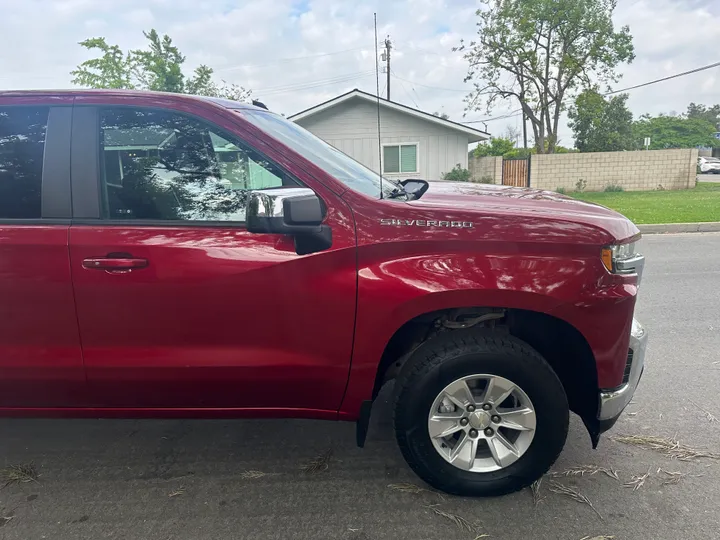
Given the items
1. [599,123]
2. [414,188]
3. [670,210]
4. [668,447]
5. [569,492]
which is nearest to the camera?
[569,492]

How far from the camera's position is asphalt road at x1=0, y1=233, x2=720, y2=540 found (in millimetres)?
2389

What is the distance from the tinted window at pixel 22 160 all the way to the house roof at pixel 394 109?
16747 mm

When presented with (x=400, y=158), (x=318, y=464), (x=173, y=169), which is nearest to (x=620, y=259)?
(x=318, y=464)

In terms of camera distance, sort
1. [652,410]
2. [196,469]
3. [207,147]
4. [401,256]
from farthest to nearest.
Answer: [652,410] → [196,469] → [207,147] → [401,256]

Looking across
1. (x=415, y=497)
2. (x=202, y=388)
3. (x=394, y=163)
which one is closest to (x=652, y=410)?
(x=415, y=497)

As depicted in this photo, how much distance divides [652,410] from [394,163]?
17358mm

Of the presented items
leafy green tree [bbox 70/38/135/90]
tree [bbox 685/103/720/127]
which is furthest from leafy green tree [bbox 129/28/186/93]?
tree [bbox 685/103/720/127]

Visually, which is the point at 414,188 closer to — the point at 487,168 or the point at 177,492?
the point at 177,492

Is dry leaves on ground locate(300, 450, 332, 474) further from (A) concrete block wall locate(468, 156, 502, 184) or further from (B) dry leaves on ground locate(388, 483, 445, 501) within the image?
(A) concrete block wall locate(468, 156, 502, 184)

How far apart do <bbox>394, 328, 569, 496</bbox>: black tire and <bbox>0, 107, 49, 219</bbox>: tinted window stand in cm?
191

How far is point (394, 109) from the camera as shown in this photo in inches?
772

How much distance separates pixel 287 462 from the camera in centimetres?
292

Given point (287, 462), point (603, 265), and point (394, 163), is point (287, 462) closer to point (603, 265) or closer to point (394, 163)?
point (603, 265)

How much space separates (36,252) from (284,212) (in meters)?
1.18
